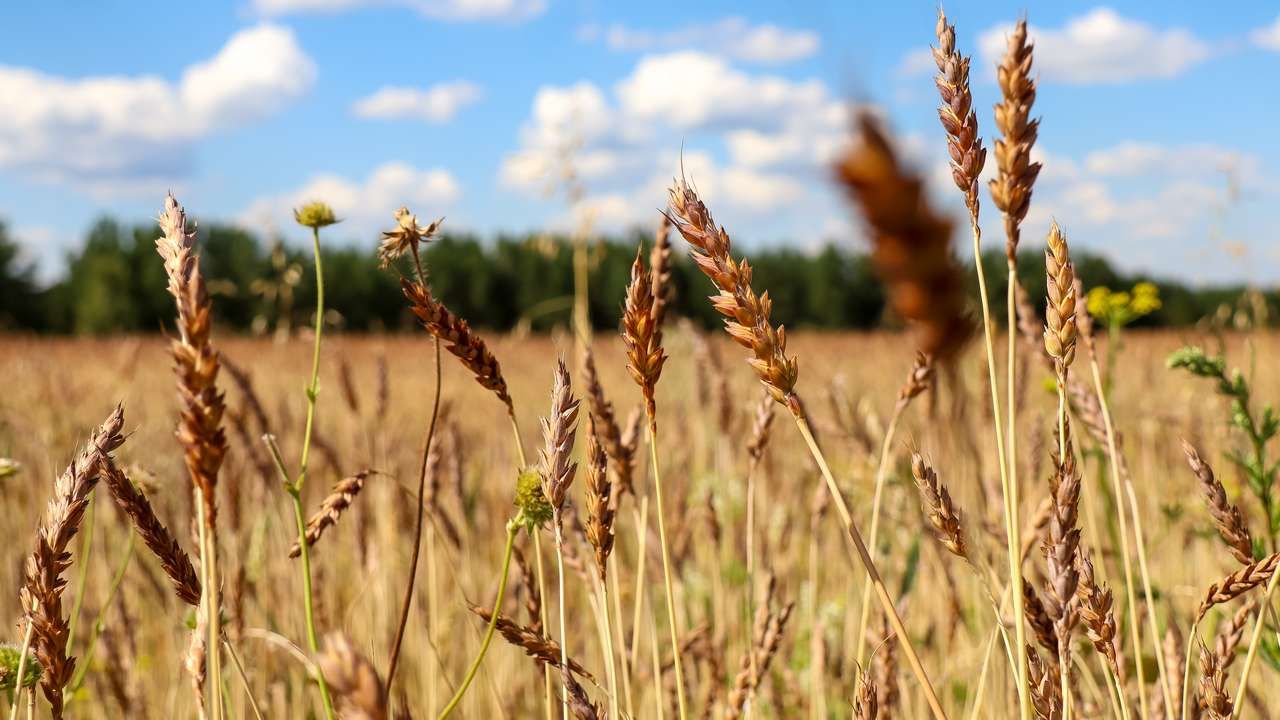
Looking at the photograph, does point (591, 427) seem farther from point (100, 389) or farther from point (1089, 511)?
point (100, 389)

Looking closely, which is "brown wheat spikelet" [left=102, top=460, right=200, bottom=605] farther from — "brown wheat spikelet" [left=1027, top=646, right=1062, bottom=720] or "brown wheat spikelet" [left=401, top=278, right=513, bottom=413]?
"brown wheat spikelet" [left=1027, top=646, right=1062, bottom=720]

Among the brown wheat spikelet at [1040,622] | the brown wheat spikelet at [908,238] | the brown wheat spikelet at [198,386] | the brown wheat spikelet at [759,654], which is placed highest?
the brown wheat spikelet at [908,238]

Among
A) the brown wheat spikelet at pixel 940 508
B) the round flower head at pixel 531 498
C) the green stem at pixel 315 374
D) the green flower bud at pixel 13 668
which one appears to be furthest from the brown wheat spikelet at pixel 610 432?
the green flower bud at pixel 13 668

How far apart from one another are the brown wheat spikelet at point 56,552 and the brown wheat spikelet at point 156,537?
2 cm

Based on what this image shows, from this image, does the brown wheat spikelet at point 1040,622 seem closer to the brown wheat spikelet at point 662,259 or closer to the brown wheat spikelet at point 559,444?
the brown wheat spikelet at point 559,444

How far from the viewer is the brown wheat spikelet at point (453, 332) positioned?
3.50 ft

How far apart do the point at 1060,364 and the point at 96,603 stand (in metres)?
3.69

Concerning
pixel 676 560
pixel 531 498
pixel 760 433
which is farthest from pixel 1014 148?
pixel 676 560

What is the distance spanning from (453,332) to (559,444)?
0.18 m

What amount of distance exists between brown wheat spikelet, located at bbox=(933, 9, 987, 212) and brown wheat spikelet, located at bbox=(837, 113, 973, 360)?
0.43 metres

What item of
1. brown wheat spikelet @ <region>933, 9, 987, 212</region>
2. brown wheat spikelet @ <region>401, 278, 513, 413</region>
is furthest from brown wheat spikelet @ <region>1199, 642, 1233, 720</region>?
brown wheat spikelet @ <region>401, 278, 513, 413</region>

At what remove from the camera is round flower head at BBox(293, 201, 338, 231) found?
1.56m

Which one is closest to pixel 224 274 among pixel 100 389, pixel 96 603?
pixel 100 389

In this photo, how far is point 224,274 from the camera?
41344 millimetres
